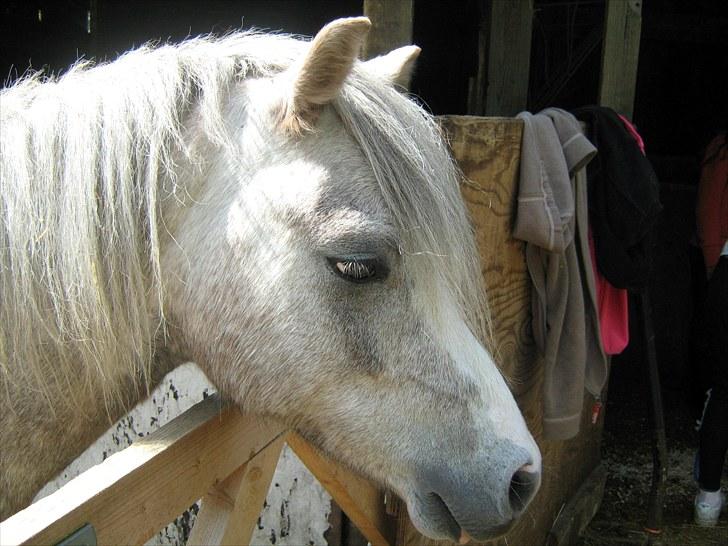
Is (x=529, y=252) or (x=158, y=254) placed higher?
(x=158, y=254)

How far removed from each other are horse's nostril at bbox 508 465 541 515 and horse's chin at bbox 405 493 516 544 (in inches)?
1.2

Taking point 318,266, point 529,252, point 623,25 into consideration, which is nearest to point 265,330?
point 318,266

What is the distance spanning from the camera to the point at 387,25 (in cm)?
198

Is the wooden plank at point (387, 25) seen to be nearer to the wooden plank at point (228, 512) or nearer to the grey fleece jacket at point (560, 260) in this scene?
the grey fleece jacket at point (560, 260)

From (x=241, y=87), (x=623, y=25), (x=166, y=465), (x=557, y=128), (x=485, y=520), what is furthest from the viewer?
(x=623, y=25)

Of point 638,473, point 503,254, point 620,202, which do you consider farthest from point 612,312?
point 638,473

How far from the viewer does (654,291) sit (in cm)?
551

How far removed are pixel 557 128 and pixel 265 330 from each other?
53.6 inches

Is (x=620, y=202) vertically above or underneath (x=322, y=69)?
underneath

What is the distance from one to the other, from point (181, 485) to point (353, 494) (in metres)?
0.85

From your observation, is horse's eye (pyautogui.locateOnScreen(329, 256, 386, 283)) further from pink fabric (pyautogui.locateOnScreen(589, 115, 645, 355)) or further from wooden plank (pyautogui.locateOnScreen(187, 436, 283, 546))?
pink fabric (pyautogui.locateOnScreen(589, 115, 645, 355))

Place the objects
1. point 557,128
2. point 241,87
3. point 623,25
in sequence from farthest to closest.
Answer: point 623,25, point 557,128, point 241,87

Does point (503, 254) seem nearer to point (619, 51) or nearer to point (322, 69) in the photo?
point (322, 69)

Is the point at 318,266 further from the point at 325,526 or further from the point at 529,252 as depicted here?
the point at 325,526
